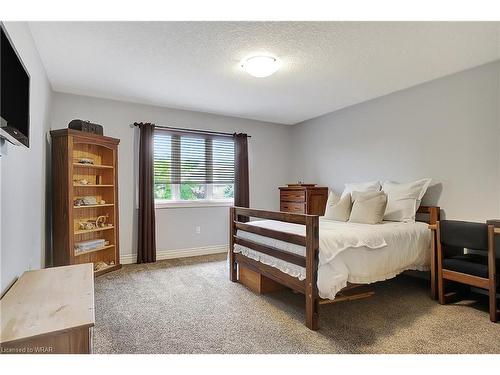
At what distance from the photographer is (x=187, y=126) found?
4.59 m

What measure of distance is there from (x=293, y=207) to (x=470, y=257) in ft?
7.99

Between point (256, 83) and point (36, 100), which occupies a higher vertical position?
point (256, 83)

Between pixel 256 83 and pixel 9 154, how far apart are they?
2.50m

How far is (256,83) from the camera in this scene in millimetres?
3412

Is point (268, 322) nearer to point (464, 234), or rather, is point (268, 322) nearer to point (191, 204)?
point (464, 234)

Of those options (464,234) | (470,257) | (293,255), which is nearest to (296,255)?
(293,255)

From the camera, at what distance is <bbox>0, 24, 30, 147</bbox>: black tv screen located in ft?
4.24

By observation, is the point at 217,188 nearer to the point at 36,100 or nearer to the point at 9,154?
the point at 36,100

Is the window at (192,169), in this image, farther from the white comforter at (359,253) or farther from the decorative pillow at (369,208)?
the decorative pillow at (369,208)

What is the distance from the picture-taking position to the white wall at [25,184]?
1593 mm

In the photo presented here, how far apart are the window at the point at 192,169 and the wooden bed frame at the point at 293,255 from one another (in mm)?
1516

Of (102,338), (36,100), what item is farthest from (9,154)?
(102,338)

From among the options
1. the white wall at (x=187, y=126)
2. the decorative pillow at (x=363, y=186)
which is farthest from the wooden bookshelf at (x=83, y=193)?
the decorative pillow at (x=363, y=186)
